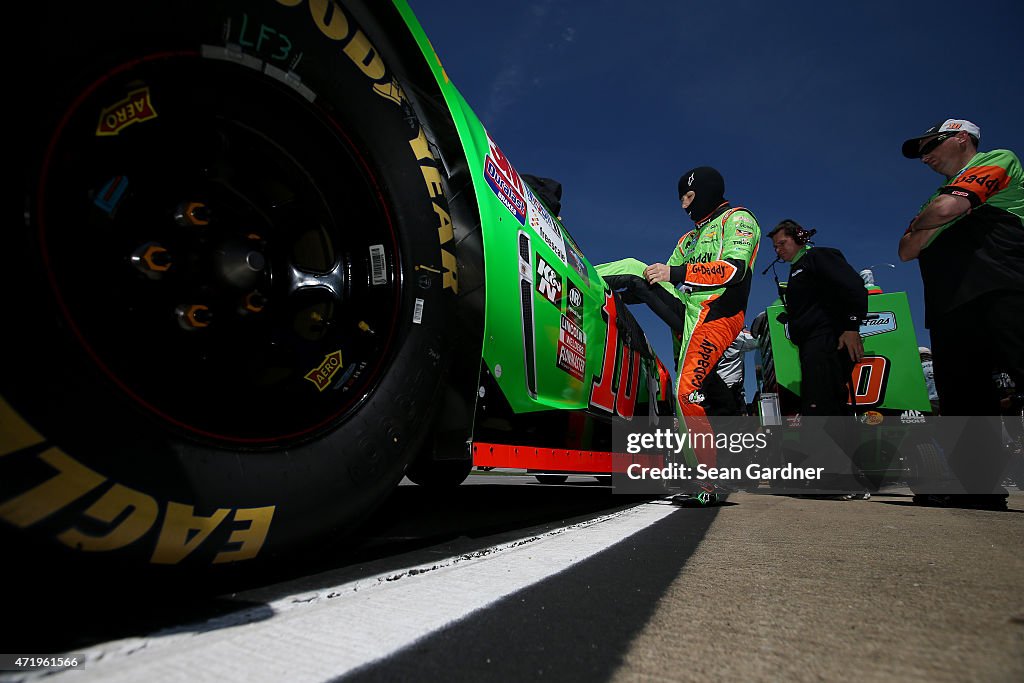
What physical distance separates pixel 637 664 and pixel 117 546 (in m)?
0.73

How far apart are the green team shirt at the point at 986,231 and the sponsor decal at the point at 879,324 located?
199 cm

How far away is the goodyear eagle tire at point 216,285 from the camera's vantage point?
2.35ft

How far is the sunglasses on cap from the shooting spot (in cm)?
361

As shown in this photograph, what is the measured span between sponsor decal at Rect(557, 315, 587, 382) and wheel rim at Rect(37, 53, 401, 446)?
37.5 inches

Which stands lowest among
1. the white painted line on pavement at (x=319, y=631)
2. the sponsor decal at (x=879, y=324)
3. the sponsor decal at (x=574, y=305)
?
the white painted line on pavement at (x=319, y=631)

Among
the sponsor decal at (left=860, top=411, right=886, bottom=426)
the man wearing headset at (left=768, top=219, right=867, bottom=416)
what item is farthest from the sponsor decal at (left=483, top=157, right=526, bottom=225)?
the sponsor decal at (left=860, top=411, right=886, bottom=426)

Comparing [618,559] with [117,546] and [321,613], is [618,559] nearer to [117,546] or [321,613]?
[321,613]

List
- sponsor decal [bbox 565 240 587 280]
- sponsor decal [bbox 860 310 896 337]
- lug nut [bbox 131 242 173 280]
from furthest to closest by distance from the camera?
sponsor decal [bbox 860 310 896 337] → sponsor decal [bbox 565 240 587 280] → lug nut [bbox 131 242 173 280]

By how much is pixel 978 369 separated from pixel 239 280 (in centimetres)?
422

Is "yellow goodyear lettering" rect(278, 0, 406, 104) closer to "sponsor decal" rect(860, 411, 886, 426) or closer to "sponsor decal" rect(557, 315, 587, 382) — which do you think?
"sponsor decal" rect(557, 315, 587, 382)

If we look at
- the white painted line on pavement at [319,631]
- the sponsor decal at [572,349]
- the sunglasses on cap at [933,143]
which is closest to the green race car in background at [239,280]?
the white painted line on pavement at [319,631]

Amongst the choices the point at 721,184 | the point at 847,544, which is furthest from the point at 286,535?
the point at 721,184

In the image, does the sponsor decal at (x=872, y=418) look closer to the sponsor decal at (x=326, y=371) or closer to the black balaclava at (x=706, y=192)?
the black balaclava at (x=706, y=192)

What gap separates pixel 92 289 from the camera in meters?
0.82
